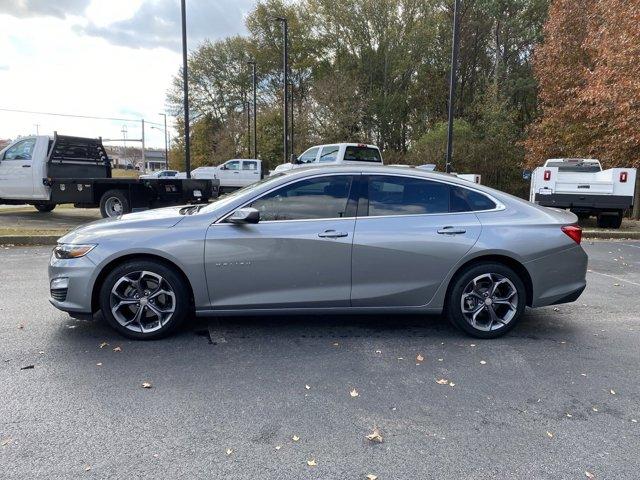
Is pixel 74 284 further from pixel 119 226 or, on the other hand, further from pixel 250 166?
Answer: pixel 250 166

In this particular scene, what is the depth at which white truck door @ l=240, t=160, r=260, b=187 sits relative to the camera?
1036 inches

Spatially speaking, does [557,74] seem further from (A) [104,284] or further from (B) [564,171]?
(A) [104,284]

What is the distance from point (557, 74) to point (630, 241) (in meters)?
12.0

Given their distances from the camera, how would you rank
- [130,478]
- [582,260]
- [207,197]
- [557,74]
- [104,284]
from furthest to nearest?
[557,74] → [207,197] → [582,260] → [104,284] → [130,478]

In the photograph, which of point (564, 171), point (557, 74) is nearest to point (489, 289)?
point (564, 171)

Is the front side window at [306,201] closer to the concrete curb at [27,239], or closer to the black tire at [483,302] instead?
the black tire at [483,302]

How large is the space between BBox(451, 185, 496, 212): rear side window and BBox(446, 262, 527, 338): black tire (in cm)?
53

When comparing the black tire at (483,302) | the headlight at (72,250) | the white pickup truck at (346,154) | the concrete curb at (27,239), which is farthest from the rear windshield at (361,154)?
the headlight at (72,250)

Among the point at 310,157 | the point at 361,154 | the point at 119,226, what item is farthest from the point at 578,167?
the point at 119,226

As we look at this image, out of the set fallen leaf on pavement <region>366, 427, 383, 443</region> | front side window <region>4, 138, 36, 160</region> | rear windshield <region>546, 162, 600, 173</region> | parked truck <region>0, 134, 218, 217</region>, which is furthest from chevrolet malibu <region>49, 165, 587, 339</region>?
rear windshield <region>546, 162, 600, 173</region>

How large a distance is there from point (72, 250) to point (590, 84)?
57.6 feet

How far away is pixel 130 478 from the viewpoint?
2494 millimetres

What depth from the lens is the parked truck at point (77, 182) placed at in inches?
498

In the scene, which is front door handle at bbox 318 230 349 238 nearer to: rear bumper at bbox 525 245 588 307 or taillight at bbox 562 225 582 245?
rear bumper at bbox 525 245 588 307
